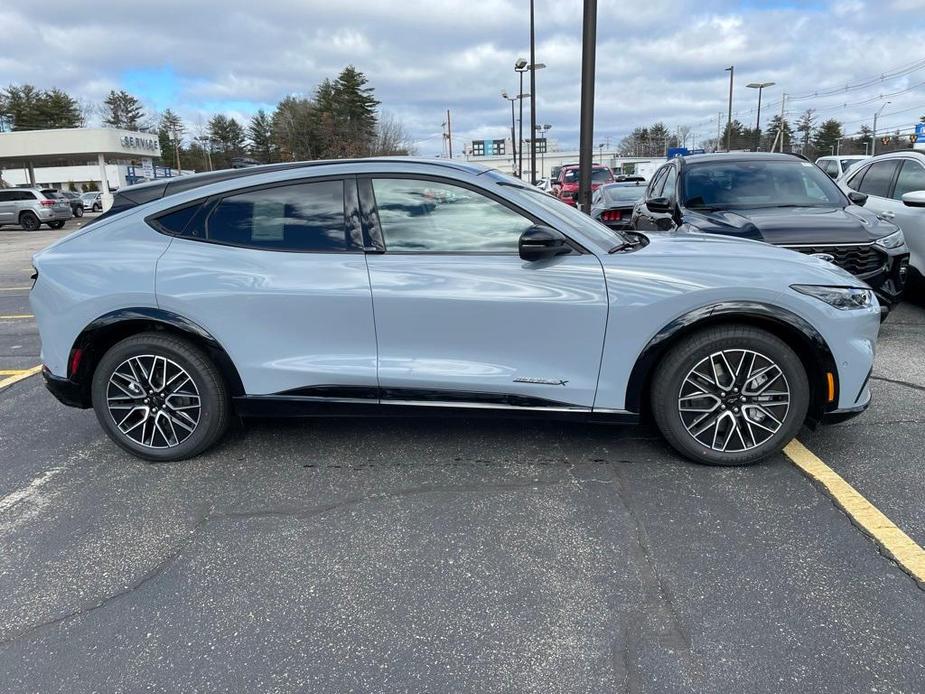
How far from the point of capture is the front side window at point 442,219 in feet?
11.2

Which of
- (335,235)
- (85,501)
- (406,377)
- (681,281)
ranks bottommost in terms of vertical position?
(85,501)

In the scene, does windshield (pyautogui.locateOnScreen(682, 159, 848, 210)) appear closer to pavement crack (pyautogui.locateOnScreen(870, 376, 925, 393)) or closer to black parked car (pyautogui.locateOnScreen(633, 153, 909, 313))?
black parked car (pyautogui.locateOnScreen(633, 153, 909, 313))

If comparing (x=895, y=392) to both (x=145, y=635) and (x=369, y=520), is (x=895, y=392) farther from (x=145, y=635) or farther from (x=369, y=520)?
(x=145, y=635)

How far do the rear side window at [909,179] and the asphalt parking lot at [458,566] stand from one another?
181 inches

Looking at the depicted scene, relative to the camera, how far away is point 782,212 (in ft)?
19.7

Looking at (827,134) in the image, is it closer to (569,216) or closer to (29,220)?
(29,220)

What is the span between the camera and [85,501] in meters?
3.40

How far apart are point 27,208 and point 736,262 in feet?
106

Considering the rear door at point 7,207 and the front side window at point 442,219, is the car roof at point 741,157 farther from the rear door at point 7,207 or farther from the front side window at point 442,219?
the rear door at point 7,207

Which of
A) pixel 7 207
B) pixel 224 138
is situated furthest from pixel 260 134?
pixel 7 207

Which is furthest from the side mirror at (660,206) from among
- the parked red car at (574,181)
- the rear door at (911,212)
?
the parked red car at (574,181)

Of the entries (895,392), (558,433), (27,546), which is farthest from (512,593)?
(895,392)

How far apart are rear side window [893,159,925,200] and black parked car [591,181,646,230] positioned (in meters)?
3.11

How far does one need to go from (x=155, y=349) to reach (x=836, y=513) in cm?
360
